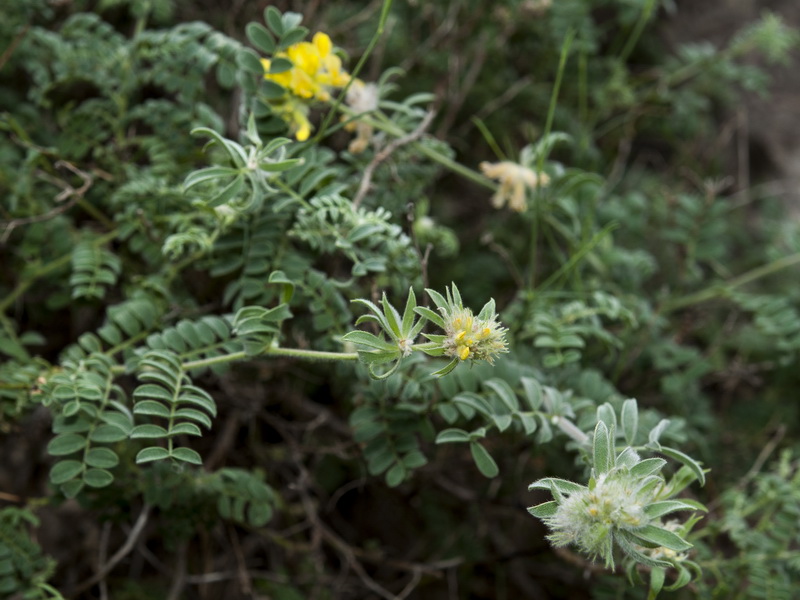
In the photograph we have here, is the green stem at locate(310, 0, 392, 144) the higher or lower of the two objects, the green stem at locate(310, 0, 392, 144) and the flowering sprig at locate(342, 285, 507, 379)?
the higher

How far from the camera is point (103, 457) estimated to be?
127 centimetres

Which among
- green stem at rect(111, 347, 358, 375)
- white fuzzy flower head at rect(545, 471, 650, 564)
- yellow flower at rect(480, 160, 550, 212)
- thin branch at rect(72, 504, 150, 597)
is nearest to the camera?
white fuzzy flower head at rect(545, 471, 650, 564)

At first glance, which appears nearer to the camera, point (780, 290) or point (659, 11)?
point (780, 290)

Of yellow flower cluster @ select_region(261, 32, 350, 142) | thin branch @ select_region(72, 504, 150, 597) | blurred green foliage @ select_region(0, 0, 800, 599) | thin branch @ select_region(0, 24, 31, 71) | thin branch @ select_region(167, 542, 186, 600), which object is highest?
yellow flower cluster @ select_region(261, 32, 350, 142)

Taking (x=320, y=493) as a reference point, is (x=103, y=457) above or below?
above

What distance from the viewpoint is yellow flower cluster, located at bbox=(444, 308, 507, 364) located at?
1.04 metres

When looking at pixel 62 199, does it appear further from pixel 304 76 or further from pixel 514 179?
pixel 514 179

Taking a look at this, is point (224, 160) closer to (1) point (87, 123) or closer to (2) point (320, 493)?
(1) point (87, 123)

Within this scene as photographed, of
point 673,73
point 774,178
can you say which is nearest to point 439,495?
point 673,73

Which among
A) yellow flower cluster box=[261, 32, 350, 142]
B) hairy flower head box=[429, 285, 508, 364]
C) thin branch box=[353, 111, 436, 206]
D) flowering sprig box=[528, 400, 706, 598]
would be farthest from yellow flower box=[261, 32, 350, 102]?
flowering sprig box=[528, 400, 706, 598]

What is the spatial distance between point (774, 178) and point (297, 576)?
2.11 metres

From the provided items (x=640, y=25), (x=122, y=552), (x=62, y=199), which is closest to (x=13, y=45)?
(x=62, y=199)

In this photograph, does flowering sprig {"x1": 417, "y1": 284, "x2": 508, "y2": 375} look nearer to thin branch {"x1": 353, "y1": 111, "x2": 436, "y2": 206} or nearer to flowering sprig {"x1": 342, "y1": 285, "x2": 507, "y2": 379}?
flowering sprig {"x1": 342, "y1": 285, "x2": 507, "y2": 379}

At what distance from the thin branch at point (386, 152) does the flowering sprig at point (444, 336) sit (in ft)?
1.59
